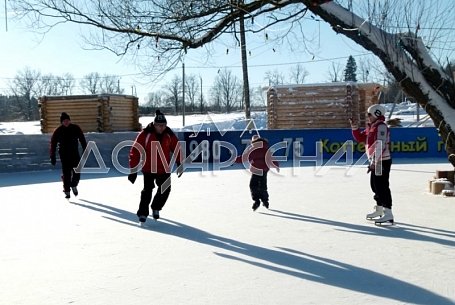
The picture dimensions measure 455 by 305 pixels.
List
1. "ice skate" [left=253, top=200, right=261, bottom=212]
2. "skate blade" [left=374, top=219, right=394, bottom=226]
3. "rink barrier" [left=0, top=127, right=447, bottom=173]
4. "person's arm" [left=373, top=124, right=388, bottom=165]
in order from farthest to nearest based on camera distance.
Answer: "rink barrier" [left=0, top=127, right=447, bottom=173] < "ice skate" [left=253, top=200, right=261, bottom=212] < "skate blade" [left=374, top=219, right=394, bottom=226] < "person's arm" [left=373, top=124, right=388, bottom=165]

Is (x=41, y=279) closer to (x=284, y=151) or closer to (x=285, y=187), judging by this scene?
(x=285, y=187)

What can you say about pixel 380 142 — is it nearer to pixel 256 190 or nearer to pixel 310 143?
pixel 256 190

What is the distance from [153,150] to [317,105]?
17.7 m

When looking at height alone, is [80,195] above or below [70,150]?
below

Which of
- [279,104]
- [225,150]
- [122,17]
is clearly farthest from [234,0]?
[279,104]

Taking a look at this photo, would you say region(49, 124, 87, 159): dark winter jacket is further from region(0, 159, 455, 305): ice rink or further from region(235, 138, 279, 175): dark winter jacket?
region(235, 138, 279, 175): dark winter jacket

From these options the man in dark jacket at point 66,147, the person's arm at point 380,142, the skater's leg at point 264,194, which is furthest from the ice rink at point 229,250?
the person's arm at point 380,142

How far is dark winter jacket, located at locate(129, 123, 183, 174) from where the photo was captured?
21.9 feet

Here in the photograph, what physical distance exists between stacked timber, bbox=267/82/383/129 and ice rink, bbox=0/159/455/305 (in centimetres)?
1385

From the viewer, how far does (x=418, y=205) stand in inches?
312

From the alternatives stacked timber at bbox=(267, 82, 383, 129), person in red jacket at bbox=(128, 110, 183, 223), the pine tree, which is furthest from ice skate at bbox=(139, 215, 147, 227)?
the pine tree

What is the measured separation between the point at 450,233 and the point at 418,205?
6.76 feet

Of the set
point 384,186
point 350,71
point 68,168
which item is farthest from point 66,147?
point 350,71

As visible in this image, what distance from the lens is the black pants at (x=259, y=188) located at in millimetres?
7812
